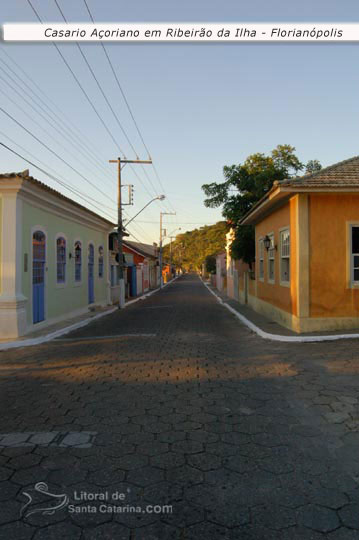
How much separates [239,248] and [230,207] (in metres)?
2.12

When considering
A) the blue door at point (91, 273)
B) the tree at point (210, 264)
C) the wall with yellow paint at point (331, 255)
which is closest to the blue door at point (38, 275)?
the blue door at point (91, 273)

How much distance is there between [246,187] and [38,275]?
35.9 feet

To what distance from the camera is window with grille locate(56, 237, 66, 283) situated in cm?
1414

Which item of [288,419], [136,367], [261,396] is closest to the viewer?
[288,419]

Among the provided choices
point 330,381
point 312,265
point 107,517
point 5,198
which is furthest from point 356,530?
point 5,198

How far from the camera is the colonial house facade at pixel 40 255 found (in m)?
10.4

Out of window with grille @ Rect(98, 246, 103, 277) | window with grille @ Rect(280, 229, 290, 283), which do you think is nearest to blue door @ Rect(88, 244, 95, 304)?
window with grille @ Rect(98, 246, 103, 277)

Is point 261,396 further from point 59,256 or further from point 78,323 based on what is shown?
point 59,256

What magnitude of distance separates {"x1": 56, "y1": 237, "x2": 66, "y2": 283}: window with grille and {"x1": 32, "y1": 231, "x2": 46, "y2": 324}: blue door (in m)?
1.42

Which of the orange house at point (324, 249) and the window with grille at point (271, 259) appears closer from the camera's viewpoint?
the orange house at point (324, 249)

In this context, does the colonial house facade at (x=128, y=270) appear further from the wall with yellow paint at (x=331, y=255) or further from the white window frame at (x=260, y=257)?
the wall with yellow paint at (x=331, y=255)

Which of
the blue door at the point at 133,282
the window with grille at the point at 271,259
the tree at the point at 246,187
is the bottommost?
the blue door at the point at 133,282

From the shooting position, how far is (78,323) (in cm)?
1347

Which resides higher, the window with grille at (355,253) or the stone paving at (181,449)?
the window with grille at (355,253)
